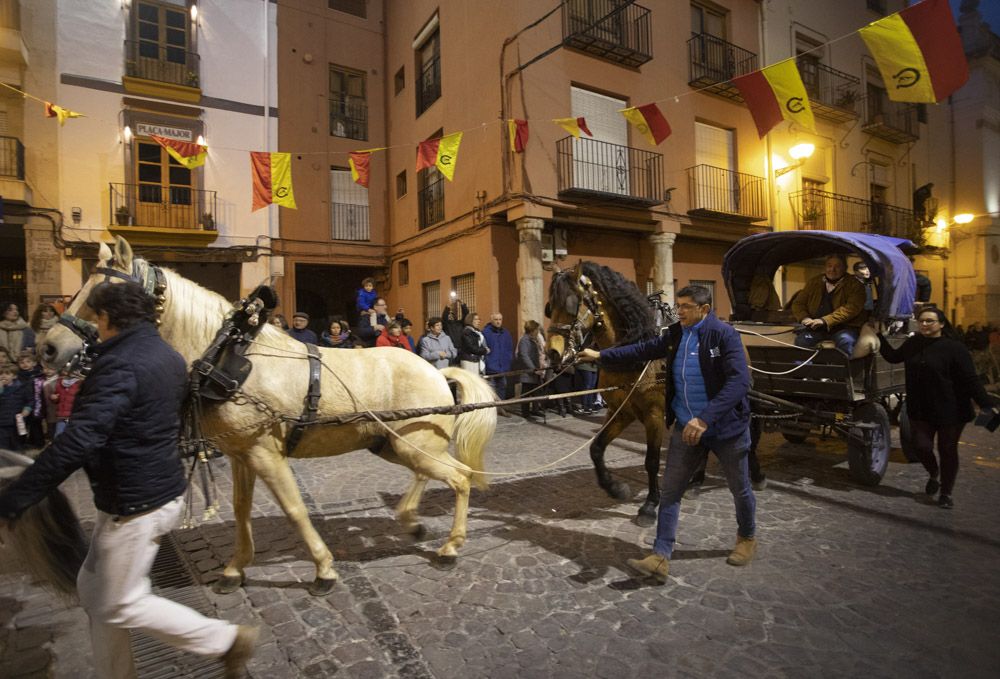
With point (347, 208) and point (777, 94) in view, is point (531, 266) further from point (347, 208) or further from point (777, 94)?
point (347, 208)

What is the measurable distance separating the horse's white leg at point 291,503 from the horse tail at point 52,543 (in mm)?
947

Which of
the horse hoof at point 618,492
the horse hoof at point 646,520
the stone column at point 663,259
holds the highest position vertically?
the stone column at point 663,259

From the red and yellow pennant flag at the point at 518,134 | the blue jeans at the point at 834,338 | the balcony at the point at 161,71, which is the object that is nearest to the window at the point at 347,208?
the balcony at the point at 161,71

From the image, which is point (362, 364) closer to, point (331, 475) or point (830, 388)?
point (331, 475)

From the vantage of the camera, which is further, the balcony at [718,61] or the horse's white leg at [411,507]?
the balcony at [718,61]

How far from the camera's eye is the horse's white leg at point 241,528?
350cm

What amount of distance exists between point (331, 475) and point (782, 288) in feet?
51.3

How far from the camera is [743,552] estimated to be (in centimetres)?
365

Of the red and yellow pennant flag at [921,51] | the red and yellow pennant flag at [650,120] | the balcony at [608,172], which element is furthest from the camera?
the balcony at [608,172]

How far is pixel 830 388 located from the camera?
5.49 m

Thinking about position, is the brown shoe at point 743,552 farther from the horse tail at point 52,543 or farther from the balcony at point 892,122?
the balcony at point 892,122

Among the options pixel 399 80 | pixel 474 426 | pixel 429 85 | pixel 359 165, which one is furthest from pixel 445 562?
pixel 399 80

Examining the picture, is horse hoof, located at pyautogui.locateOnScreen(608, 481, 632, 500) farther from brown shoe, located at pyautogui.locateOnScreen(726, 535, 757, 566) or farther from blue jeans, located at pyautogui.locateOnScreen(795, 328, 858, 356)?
blue jeans, located at pyautogui.locateOnScreen(795, 328, 858, 356)

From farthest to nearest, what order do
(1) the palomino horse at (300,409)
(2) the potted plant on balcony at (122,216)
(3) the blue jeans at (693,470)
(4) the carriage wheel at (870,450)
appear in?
(2) the potted plant on balcony at (122,216), (4) the carriage wheel at (870,450), (3) the blue jeans at (693,470), (1) the palomino horse at (300,409)
